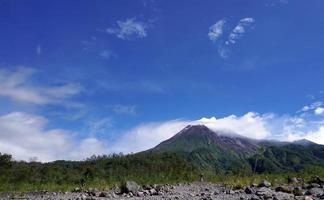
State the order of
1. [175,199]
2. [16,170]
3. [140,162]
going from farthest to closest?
[140,162] → [16,170] → [175,199]

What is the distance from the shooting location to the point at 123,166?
73.4 meters

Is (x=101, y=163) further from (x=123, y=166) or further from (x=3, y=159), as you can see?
(x=3, y=159)

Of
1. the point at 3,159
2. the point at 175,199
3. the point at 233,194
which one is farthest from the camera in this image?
the point at 3,159

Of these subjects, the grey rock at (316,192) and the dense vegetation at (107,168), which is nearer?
the grey rock at (316,192)

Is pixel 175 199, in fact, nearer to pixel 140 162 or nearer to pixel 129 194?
pixel 129 194

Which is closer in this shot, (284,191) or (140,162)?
(284,191)

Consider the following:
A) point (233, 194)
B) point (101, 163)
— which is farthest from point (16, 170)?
point (233, 194)

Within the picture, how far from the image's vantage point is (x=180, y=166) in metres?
72.2

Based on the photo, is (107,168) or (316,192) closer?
(316,192)

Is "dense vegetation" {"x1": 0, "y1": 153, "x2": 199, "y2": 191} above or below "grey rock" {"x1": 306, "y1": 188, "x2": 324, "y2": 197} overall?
above

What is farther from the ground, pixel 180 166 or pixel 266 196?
pixel 180 166

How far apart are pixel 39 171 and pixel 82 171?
242 inches

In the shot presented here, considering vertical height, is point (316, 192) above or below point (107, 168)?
below

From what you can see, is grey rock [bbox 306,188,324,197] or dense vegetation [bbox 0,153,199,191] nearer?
grey rock [bbox 306,188,324,197]
